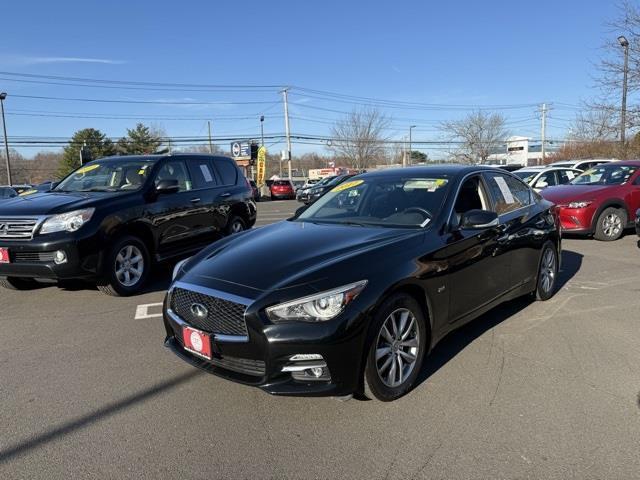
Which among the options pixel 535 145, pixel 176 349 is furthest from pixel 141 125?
pixel 176 349

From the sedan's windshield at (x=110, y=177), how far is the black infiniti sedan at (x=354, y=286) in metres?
3.20

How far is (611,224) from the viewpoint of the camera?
34.1 ft

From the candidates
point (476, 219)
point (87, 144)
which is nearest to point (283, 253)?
point (476, 219)

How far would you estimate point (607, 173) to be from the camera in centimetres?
1105

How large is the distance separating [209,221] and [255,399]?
4.81 metres

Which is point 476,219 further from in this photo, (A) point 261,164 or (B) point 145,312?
(A) point 261,164

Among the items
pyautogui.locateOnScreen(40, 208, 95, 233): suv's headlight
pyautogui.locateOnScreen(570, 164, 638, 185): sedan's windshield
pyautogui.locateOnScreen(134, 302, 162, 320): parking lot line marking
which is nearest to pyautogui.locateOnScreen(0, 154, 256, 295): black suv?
pyautogui.locateOnScreen(40, 208, 95, 233): suv's headlight

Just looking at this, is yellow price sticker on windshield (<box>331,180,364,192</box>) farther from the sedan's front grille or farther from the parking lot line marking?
the sedan's front grille

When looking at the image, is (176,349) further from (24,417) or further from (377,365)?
(377,365)

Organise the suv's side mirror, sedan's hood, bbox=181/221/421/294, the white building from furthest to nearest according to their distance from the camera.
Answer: the white building → the suv's side mirror → sedan's hood, bbox=181/221/421/294

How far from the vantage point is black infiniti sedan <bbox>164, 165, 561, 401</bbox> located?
119 inches

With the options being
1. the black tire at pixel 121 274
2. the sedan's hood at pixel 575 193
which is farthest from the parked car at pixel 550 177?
the black tire at pixel 121 274

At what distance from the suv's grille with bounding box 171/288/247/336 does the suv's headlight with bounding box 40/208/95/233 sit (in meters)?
3.01

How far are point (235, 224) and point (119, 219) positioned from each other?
2.65 metres
